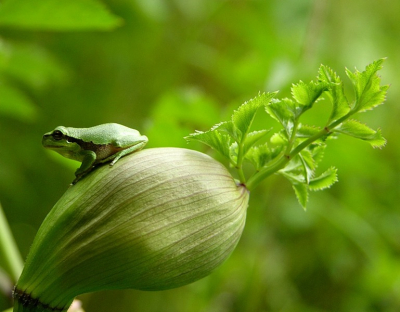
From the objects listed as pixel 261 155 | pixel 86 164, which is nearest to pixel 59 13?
pixel 86 164

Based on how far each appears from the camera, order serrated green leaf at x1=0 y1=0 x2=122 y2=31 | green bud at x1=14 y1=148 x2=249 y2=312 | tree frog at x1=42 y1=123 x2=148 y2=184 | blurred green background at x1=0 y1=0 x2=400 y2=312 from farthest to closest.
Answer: blurred green background at x1=0 y1=0 x2=400 y2=312, serrated green leaf at x1=0 y1=0 x2=122 y2=31, tree frog at x1=42 y1=123 x2=148 y2=184, green bud at x1=14 y1=148 x2=249 y2=312

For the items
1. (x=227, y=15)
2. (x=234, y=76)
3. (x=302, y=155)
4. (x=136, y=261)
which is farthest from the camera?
(x=227, y=15)

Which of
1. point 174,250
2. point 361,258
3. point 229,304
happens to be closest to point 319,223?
point 361,258

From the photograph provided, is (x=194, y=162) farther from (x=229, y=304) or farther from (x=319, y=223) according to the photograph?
(x=319, y=223)

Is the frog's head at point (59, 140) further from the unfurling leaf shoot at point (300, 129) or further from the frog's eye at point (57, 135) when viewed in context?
the unfurling leaf shoot at point (300, 129)

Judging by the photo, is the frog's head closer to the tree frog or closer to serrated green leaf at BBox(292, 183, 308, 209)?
the tree frog

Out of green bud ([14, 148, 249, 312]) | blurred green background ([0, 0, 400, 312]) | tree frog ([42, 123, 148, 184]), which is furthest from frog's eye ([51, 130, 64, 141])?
blurred green background ([0, 0, 400, 312])
